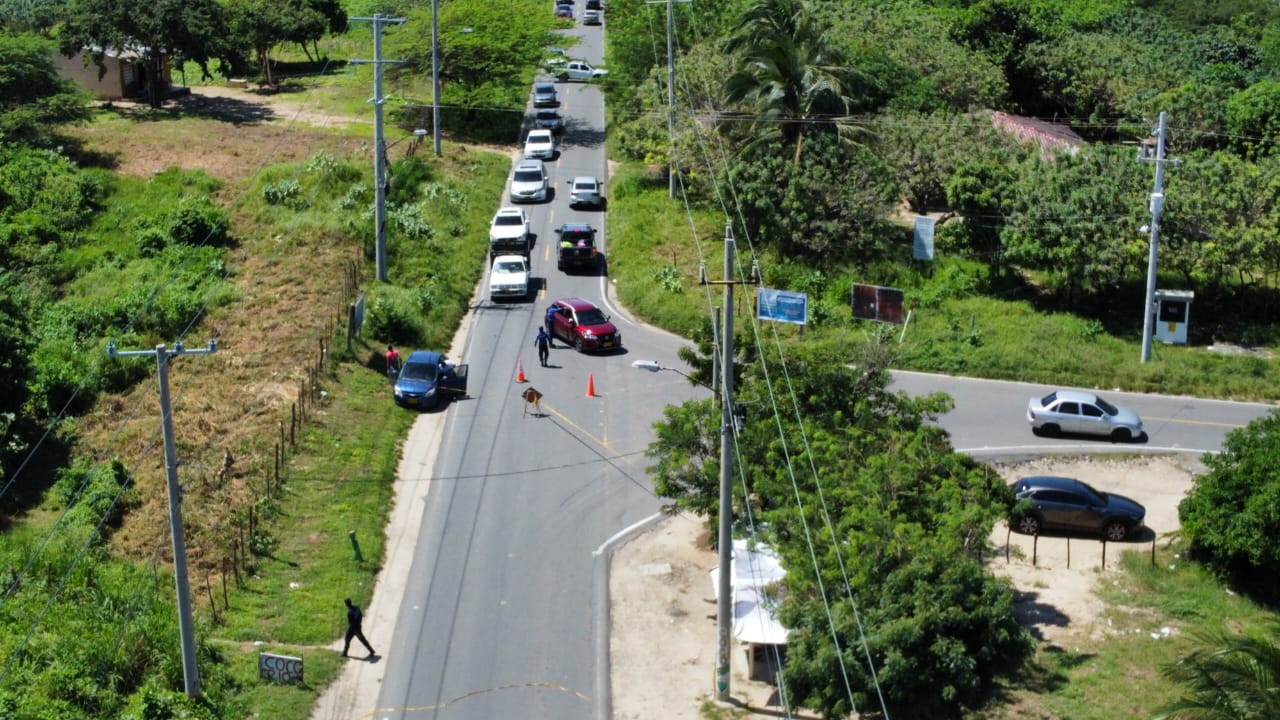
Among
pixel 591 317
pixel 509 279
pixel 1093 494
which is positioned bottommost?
pixel 1093 494

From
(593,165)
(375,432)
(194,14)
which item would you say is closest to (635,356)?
(375,432)

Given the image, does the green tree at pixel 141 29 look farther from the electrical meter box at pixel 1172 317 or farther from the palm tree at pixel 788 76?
the electrical meter box at pixel 1172 317

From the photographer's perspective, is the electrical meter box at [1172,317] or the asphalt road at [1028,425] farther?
the electrical meter box at [1172,317]

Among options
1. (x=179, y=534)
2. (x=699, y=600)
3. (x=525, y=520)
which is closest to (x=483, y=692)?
(x=699, y=600)

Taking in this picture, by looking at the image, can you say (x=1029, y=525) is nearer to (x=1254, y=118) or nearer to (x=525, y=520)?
(x=525, y=520)

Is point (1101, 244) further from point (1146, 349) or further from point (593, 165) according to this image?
point (593, 165)

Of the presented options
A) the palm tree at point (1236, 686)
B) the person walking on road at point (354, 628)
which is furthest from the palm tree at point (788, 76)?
the palm tree at point (1236, 686)
